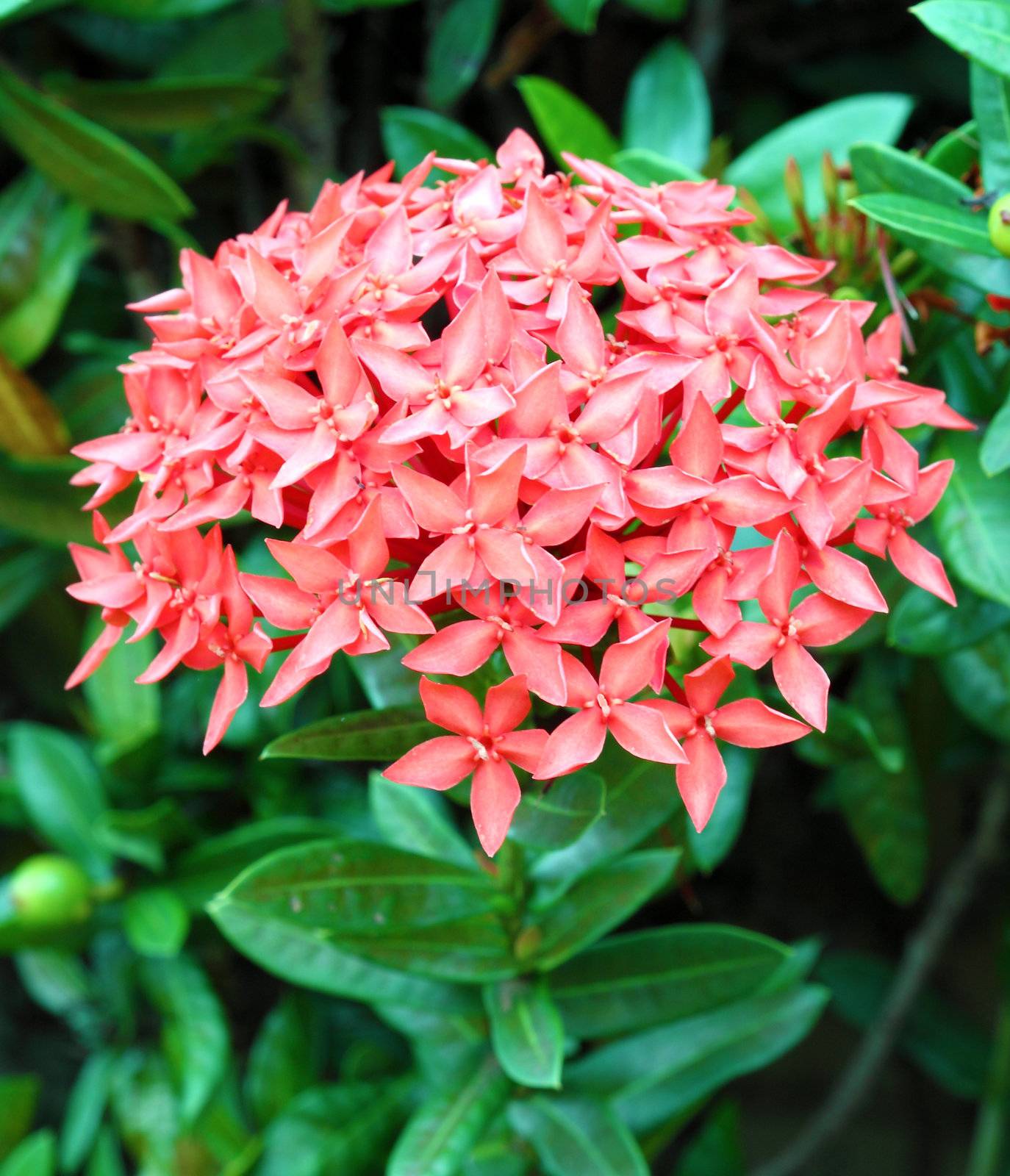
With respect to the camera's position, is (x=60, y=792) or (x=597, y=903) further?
(x=60, y=792)

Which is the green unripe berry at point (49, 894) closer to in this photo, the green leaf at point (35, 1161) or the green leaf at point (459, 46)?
the green leaf at point (35, 1161)

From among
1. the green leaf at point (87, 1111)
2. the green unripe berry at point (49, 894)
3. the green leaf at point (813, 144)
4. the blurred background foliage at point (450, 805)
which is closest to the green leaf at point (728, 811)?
the blurred background foliage at point (450, 805)

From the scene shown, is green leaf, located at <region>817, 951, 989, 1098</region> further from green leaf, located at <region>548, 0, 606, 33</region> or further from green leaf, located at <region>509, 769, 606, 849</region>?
green leaf, located at <region>548, 0, 606, 33</region>

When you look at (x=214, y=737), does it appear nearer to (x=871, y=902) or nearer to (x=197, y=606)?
(x=197, y=606)

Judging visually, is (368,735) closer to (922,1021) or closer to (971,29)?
(971,29)

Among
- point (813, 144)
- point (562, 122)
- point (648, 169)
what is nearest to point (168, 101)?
point (562, 122)

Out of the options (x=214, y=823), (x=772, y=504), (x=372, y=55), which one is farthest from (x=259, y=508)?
(x=372, y=55)

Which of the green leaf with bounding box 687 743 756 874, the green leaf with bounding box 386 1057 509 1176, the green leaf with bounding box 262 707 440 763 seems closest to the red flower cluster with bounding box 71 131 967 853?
the green leaf with bounding box 262 707 440 763
